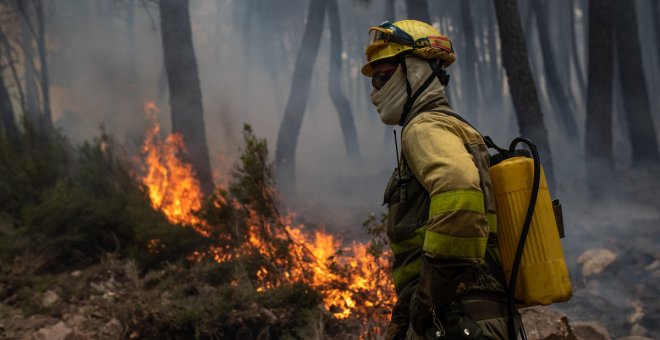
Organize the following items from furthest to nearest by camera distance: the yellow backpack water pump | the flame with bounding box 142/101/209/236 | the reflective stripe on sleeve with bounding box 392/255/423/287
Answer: the flame with bounding box 142/101/209/236 → the reflective stripe on sleeve with bounding box 392/255/423/287 → the yellow backpack water pump

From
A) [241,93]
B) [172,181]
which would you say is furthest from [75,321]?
[241,93]

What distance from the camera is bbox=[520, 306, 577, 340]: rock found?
3.73m

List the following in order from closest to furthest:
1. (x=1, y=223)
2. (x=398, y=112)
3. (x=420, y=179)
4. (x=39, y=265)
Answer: (x=420, y=179)
(x=398, y=112)
(x=39, y=265)
(x=1, y=223)

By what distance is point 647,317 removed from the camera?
519 cm

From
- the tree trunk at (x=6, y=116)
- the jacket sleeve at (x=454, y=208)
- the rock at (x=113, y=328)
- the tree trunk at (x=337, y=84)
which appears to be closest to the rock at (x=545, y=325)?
the jacket sleeve at (x=454, y=208)

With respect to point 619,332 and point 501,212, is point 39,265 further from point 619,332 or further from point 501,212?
point 619,332

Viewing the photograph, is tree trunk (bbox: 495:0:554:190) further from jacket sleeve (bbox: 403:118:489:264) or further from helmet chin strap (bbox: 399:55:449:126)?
jacket sleeve (bbox: 403:118:489:264)

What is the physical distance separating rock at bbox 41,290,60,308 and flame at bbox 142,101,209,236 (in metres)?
1.54

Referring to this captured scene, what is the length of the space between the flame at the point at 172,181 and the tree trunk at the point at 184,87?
228 millimetres

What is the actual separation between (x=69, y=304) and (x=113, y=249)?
5.07 feet

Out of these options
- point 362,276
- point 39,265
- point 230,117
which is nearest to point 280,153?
point 230,117

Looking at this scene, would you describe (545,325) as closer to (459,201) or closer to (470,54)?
(459,201)

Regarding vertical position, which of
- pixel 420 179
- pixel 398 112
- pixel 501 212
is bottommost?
pixel 501 212

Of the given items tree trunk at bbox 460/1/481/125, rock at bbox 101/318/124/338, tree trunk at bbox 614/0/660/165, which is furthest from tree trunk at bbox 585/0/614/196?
rock at bbox 101/318/124/338
